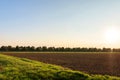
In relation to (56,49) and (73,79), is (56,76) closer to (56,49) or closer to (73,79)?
(73,79)

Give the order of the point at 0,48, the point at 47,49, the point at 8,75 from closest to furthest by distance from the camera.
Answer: the point at 8,75, the point at 0,48, the point at 47,49

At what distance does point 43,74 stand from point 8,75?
3086 millimetres

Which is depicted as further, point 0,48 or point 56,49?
point 56,49

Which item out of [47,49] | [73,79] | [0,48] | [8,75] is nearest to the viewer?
[73,79]

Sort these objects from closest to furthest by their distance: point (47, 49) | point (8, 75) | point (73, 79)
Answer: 1. point (73, 79)
2. point (8, 75)
3. point (47, 49)

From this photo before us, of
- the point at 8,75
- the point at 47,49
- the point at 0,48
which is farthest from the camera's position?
the point at 47,49

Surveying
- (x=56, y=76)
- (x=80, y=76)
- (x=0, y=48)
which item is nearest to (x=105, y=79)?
(x=80, y=76)

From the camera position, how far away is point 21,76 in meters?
23.5

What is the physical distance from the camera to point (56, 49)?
182 meters

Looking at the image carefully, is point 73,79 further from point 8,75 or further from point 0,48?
point 0,48

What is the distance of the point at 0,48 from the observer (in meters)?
163

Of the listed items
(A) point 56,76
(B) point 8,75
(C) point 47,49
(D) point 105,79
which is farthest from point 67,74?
(C) point 47,49

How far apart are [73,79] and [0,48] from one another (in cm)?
14536

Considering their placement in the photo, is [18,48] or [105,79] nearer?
[105,79]
